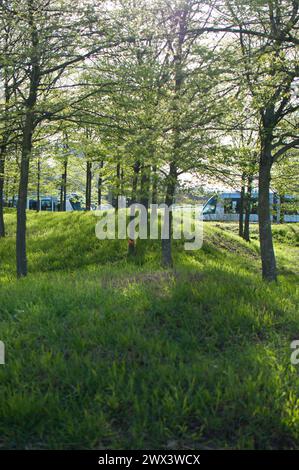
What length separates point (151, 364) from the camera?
3926 millimetres

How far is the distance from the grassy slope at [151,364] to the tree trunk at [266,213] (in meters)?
3.70

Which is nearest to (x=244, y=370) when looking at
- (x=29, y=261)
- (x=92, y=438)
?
(x=92, y=438)

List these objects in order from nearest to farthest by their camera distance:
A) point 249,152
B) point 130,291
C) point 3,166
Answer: point 130,291, point 249,152, point 3,166

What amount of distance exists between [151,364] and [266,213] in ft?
23.0

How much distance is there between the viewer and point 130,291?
588cm

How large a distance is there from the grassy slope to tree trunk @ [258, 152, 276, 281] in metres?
3.70

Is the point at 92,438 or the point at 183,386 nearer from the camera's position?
the point at 92,438

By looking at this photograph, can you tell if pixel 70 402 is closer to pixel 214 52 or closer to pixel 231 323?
pixel 231 323

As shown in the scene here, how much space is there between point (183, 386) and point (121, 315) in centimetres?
151
